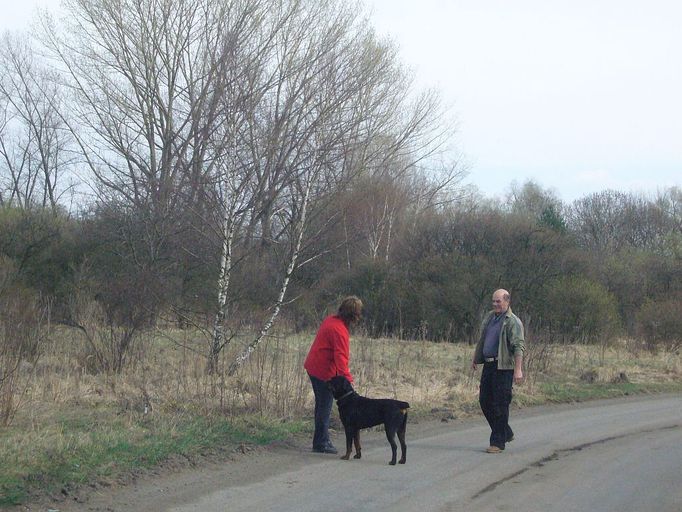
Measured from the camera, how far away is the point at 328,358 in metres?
10.2

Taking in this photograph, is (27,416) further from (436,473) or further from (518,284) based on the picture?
(518,284)

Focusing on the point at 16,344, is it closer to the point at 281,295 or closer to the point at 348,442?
the point at 348,442

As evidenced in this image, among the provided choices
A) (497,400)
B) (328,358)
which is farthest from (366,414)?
(497,400)

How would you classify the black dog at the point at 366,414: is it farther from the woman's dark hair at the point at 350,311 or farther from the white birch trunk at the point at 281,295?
the white birch trunk at the point at 281,295

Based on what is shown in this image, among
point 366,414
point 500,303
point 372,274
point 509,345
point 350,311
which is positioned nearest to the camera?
point 366,414

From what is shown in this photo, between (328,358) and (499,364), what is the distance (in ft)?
7.26

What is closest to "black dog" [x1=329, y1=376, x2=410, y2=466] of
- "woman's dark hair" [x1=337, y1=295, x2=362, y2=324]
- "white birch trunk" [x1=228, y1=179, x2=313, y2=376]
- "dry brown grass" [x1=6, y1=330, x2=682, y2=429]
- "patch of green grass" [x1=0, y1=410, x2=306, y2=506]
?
"woman's dark hair" [x1=337, y1=295, x2=362, y2=324]

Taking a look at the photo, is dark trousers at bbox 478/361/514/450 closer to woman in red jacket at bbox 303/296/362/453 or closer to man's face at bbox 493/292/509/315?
man's face at bbox 493/292/509/315

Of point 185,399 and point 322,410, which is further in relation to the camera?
point 185,399

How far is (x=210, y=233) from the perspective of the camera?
16297mm

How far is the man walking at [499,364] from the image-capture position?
10.8 m

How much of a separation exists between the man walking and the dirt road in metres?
0.32

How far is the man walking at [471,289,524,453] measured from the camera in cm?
1077

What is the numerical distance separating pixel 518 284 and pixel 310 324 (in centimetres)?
1155
